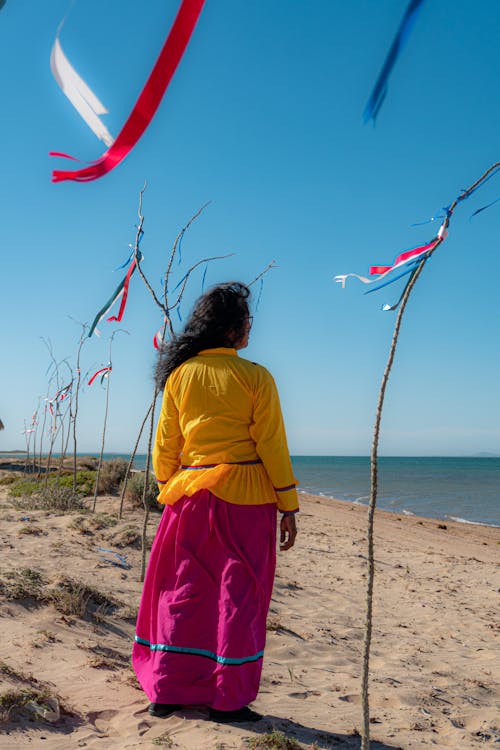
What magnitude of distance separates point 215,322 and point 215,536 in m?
0.98

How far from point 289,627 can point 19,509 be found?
18.1 ft

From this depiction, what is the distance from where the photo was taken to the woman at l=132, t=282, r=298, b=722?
2.33 meters

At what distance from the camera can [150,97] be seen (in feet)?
4.36

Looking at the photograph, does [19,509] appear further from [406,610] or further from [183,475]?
[183,475]

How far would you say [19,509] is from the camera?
27.6 ft

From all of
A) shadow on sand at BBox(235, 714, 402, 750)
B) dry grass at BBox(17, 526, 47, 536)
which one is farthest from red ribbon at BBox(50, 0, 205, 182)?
dry grass at BBox(17, 526, 47, 536)

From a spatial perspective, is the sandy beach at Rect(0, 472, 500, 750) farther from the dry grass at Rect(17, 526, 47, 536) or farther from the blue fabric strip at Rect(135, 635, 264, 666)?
the blue fabric strip at Rect(135, 635, 264, 666)

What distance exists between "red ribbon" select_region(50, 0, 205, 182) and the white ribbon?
67 millimetres

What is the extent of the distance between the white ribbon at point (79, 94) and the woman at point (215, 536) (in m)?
1.28

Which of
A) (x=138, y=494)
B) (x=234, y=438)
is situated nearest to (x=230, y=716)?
(x=234, y=438)

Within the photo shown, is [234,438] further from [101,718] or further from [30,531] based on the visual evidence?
[30,531]

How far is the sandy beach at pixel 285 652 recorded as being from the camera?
2.34 m

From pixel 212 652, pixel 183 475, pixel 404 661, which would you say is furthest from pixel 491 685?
pixel 183 475

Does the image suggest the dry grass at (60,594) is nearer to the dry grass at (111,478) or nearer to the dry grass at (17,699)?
the dry grass at (17,699)
